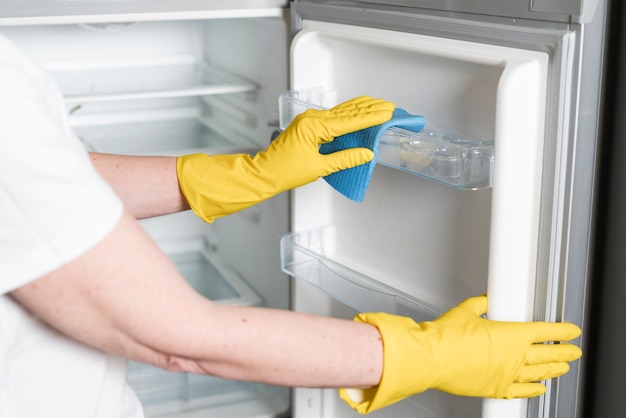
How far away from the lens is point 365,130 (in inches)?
49.9

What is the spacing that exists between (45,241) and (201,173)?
0.54 meters

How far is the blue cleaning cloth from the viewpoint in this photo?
1211mm

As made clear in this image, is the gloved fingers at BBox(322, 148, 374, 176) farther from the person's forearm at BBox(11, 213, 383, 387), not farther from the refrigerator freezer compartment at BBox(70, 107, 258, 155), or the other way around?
the refrigerator freezer compartment at BBox(70, 107, 258, 155)

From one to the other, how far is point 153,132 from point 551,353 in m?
1.34

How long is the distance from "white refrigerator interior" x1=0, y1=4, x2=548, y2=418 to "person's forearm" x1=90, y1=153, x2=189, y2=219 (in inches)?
10.2

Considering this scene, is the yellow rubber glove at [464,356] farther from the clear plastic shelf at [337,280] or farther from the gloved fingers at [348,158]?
the gloved fingers at [348,158]

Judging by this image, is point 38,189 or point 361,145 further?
point 361,145

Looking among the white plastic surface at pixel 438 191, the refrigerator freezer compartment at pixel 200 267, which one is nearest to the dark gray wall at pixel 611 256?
the white plastic surface at pixel 438 191

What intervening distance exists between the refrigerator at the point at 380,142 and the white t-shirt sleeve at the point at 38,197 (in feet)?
1.69

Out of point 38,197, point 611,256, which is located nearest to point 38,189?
point 38,197

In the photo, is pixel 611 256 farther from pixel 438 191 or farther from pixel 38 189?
pixel 38 189

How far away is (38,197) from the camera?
2.83 feet

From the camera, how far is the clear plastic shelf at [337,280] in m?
1.27

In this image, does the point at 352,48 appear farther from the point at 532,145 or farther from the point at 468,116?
the point at 532,145
